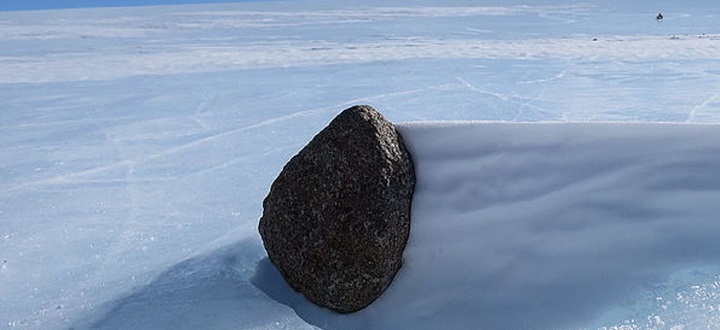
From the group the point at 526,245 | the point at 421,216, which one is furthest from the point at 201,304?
the point at 526,245

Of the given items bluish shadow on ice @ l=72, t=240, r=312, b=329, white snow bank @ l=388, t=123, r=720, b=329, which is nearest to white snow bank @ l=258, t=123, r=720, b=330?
white snow bank @ l=388, t=123, r=720, b=329

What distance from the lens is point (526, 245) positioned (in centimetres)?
298

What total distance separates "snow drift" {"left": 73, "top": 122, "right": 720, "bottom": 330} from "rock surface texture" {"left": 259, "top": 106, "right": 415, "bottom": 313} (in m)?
0.10

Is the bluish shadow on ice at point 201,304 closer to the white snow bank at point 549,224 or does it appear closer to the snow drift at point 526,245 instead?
the snow drift at point 526,245

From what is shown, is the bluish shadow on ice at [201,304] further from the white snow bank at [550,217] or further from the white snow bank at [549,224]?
the white snow bank at [550,217]

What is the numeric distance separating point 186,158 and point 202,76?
446 centimetres

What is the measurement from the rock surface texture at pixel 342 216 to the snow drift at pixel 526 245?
0.10 m

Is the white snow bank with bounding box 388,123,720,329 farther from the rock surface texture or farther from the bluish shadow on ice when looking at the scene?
the bluish shadow on ice

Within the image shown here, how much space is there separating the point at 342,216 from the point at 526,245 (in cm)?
80

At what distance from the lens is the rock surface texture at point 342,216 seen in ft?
9.12

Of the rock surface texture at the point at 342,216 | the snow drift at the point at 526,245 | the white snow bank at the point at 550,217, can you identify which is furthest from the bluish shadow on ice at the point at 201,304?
the white snow bank at the point at 550,217

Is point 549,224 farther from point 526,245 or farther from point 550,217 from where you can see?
point 526,245

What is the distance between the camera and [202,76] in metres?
9.25

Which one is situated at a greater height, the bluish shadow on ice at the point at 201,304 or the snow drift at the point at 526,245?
the snow drift at the point at 526,245
